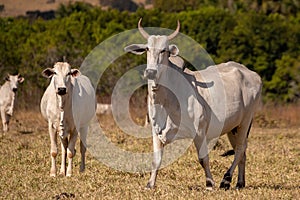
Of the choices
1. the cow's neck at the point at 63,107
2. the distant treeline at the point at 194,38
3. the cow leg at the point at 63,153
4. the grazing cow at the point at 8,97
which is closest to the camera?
the cow's neck at the point at 63,107

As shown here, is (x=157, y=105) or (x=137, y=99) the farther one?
(x=137, y=99)

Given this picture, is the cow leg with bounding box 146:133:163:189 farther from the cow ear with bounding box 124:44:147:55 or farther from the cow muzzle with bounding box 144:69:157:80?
the cow ear with bounding box 124:44:147:55

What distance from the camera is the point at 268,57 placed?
31.2m

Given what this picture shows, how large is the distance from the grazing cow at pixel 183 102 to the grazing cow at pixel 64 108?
1684mm

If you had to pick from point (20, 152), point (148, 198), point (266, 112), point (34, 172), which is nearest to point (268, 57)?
point (266, 112)

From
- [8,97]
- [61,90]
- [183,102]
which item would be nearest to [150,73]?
[183,102]

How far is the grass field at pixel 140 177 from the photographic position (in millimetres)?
7955

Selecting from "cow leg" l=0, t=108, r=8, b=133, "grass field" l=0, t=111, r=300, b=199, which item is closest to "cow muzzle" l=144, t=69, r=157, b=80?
"grass field" l=0, t=111, r=300, b=199

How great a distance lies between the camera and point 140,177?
976 cm

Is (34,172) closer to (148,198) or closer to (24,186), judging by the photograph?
(24,186)

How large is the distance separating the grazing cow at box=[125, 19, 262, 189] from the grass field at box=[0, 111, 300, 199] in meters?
0.54

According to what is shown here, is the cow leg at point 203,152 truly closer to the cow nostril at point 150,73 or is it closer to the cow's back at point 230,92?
the cow's back at point 230,92

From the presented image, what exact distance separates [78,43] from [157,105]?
22.1 meters

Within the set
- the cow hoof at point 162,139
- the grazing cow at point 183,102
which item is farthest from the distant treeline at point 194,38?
the cow hoof at point 162,139
